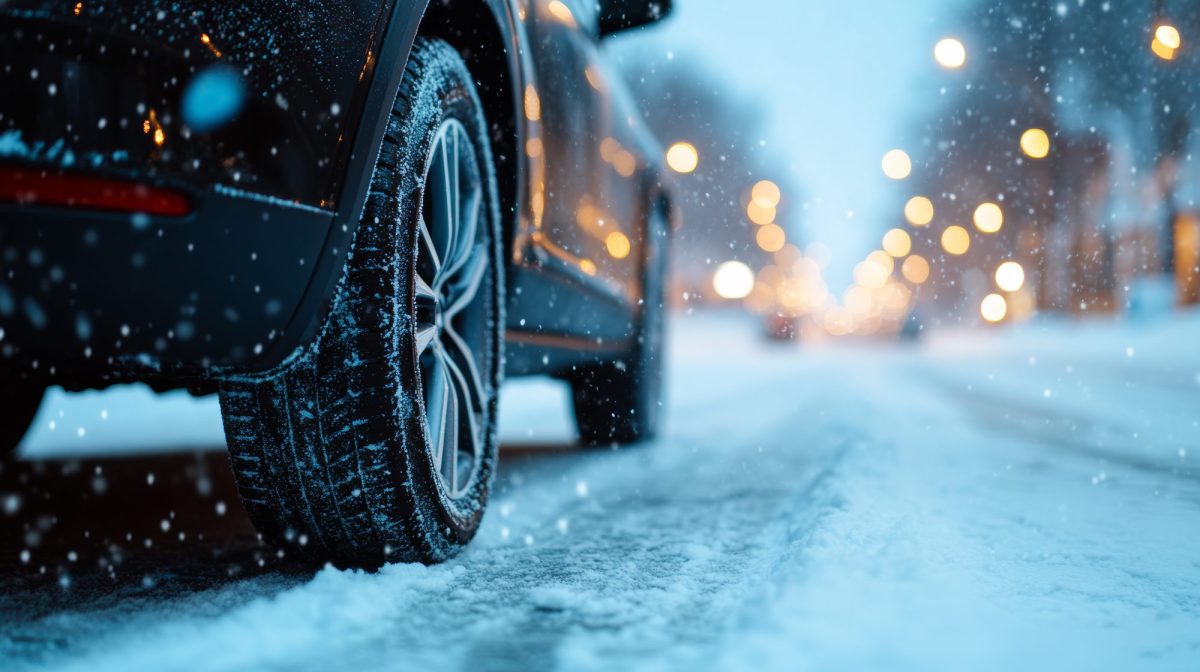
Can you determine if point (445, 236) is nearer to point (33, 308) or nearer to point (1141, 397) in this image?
point (33, 308)

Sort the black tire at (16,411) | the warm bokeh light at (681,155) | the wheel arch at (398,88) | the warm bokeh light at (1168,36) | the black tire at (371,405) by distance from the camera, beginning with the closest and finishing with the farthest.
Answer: the wheel arch at (398,88)
the black tire at (371,405)
the black tire at (16,411)
the warm bokeh light at (1168,36)
the warm bokeh light at (681,155)

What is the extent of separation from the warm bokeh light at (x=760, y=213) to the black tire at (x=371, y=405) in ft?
122

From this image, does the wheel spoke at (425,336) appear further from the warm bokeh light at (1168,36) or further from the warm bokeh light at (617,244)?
the warm bokeh light at (1168,36)

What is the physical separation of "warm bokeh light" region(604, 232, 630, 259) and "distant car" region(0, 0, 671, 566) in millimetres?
979

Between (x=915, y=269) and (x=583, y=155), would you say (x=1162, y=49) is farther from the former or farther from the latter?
(x=915, y=269)

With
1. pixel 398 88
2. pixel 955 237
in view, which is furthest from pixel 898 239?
pixel 398 88

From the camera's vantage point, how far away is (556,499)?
3250 millimetres

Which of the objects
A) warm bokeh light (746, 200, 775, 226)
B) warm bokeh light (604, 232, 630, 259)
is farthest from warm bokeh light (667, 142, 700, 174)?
warm bokeh light (746, 200, 775, 226)

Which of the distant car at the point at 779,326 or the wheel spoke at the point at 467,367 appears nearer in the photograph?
the wheel spoke at the point at 467,367

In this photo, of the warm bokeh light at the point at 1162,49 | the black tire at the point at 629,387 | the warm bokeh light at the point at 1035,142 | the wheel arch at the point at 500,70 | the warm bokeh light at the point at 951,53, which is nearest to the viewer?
the wheel arch at the point at 500,70

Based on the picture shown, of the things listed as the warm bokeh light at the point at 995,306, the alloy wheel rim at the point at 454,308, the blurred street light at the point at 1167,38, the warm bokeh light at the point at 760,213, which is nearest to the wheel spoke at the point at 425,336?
the alloy wheel rim at the point at 454,308

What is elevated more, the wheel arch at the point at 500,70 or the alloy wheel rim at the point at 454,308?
the wheel arch at the point at 500,70

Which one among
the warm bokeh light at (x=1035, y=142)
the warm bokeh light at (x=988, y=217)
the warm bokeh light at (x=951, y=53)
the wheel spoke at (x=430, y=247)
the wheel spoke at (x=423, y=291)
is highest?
the warm bokeh light at (x=951, y=53)

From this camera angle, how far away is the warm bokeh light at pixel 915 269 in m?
58.2
